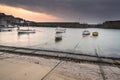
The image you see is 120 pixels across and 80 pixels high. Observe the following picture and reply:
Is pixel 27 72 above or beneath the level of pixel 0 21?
beneath

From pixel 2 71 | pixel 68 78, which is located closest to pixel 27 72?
pixel 2 71

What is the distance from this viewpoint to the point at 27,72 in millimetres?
5449

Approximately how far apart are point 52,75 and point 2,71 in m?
2.29

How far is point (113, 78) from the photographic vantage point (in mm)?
5234

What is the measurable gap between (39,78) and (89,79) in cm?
208

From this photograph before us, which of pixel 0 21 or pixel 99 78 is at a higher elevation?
pixel 0 21

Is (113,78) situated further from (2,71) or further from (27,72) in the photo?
(2,71)

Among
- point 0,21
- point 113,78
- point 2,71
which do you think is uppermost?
point 0,21

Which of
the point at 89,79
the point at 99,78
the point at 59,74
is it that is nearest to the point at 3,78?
the point at 59,74

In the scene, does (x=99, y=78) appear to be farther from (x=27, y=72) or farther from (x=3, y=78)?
(x=3, y=78)

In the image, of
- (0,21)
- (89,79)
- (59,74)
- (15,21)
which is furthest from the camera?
(15,21)

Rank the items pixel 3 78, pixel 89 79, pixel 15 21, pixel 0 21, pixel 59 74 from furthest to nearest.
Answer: pixel 15 21, pixel 0 21, pixel 59 74, pixel 89 79, pixel 3 78

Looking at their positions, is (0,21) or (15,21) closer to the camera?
(0,21)

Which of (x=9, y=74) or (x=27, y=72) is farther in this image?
(x=27, y=72)
